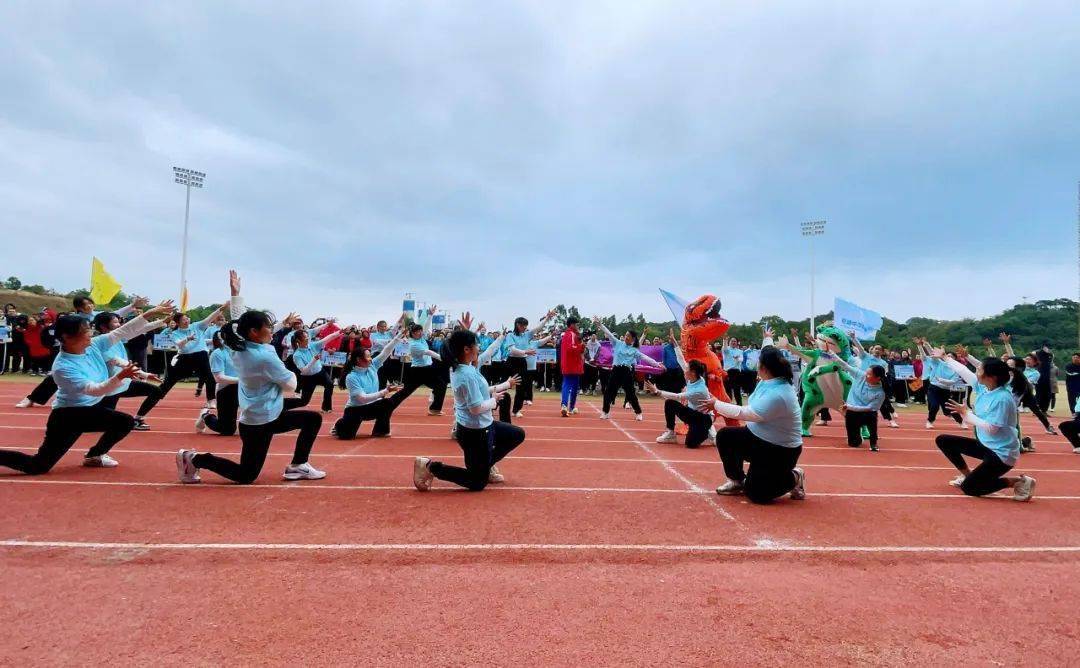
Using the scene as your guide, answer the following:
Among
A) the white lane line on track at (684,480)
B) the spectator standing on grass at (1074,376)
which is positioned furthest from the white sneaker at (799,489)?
the spectator standing on grass at (1074,376)

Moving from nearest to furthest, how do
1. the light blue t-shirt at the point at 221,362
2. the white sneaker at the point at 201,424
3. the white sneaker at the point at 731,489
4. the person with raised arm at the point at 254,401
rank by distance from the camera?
the person with raised arm at the point at 254,401, the white sneaker at the point at 731,489, the light blue t-shirt at the point at 221,362, the white sneaker at the point at 201,424

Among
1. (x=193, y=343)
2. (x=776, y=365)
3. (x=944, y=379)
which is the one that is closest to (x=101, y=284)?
(x=193, y=343)

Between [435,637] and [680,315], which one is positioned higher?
[680,315]

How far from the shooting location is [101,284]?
15062 millimetres

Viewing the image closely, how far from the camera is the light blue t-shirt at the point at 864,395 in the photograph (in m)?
9.26

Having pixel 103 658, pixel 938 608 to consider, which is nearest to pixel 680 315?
pixel 938 608

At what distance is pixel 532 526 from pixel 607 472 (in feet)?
7.66

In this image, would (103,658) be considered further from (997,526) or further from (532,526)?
(997,526)

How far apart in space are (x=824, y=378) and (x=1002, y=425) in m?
3.87

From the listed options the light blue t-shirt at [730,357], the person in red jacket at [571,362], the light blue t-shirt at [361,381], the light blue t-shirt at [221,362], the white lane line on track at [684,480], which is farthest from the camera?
the light blue t-shirt at [730,357]

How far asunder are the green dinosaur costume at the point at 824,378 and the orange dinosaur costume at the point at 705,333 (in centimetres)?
173

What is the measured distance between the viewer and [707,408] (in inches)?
210

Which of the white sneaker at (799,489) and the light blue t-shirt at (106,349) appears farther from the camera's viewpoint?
the light blue t-shirt at (106,349)

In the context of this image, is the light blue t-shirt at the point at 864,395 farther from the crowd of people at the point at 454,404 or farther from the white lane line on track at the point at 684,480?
the white lane line on track at the point at 684,480
